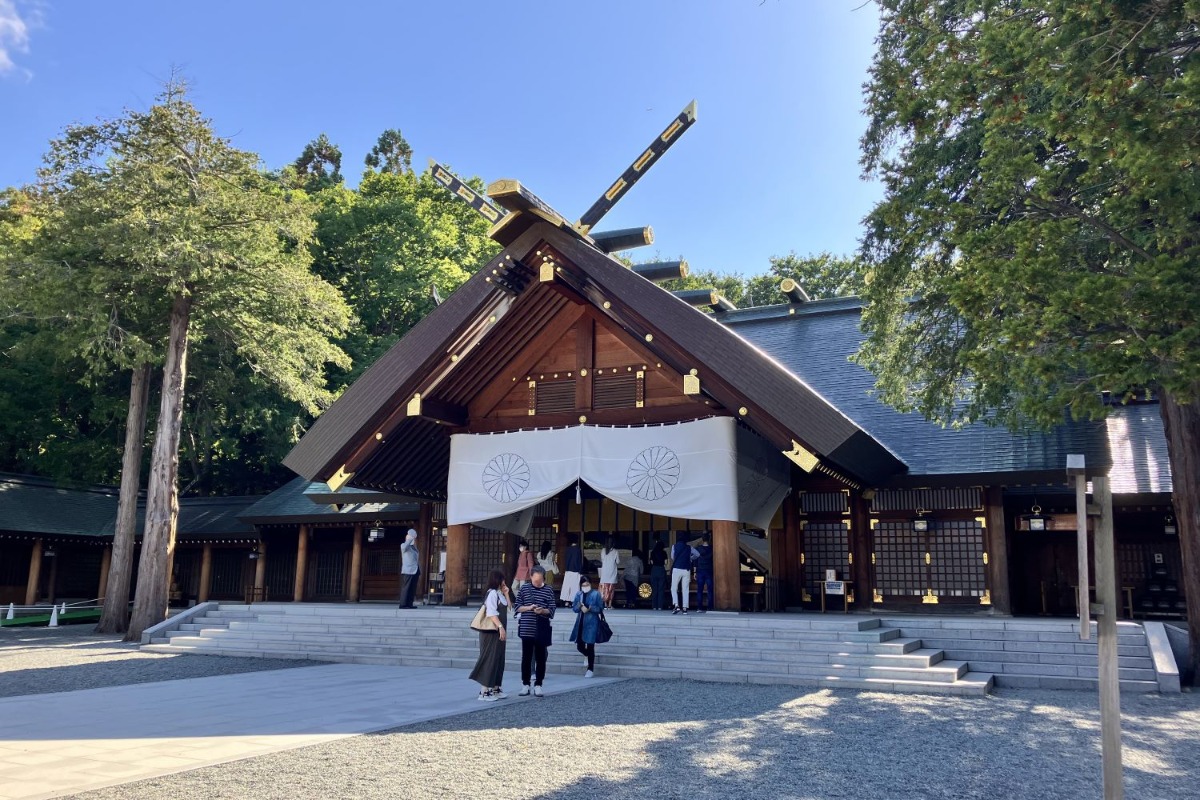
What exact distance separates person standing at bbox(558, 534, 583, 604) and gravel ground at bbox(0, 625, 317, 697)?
4209mm

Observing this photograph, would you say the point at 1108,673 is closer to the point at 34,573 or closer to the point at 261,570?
the point at 261,570

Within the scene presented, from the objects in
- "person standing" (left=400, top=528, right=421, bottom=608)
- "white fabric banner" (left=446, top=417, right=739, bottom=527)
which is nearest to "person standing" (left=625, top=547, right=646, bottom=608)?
"white fabric banner" (left=446, top=417, right=739, bottom=527)

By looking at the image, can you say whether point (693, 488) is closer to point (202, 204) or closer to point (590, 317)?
point (590, 317)

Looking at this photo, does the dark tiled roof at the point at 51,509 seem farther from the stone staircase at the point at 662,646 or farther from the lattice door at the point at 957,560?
the lattice door at the point at 957,560

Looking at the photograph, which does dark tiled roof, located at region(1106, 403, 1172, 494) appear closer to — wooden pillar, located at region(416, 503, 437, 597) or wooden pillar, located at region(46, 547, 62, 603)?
wooden pillar, located at region(416, 503, 437, 597)

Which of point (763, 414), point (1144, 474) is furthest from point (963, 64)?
point (1144, 474)

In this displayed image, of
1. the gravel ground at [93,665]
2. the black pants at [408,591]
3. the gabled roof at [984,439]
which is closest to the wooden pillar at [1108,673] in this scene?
the gabled roof at [984,439]

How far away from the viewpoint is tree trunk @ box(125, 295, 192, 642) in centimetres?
1762

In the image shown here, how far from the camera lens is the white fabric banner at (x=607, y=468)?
13234 millimetres

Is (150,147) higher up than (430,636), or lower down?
higher up

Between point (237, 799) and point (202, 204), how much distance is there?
15.4 meters

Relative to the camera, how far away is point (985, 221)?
33.7 ft

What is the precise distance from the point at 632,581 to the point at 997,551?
6.06 m

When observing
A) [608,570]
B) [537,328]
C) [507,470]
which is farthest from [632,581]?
[537,328]
